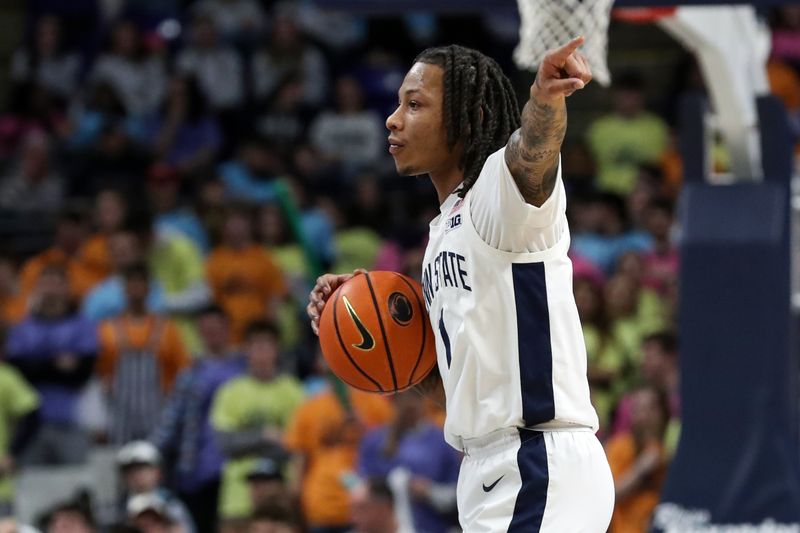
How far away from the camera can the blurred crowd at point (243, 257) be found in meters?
9.20

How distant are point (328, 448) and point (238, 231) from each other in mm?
2710

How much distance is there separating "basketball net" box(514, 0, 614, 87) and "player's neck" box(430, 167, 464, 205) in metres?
1.15

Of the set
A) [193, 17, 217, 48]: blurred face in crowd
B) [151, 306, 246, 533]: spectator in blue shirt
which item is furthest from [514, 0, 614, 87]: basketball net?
[193, 17, 217, 48]: blurred face in crowd

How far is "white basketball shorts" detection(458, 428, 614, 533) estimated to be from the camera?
4184mm

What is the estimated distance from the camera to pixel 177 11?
1534 cm

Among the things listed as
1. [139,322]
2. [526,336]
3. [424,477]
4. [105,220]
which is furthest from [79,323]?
[526,336]

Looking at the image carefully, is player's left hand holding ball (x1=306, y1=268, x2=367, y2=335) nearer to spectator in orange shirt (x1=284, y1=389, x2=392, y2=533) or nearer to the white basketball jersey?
the white basketball jersey

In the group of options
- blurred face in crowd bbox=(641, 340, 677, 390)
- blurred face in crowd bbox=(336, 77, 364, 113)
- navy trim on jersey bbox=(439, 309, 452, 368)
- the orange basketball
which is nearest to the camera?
navy trim on jersey bbox=(439, 309, 452, 368)

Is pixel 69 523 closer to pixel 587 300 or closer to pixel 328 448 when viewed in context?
pixel 328 448

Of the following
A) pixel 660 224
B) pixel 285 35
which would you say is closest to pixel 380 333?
pixel 660 224

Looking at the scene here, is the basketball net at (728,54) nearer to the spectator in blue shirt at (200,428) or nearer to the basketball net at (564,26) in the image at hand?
the basketball net at (564,26)

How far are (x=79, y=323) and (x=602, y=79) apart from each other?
5.76m

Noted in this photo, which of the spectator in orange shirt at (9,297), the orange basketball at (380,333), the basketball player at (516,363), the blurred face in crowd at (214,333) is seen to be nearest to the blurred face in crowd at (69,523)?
the blurred face in crowd at (214,333)

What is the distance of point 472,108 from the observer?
448 centimetres
